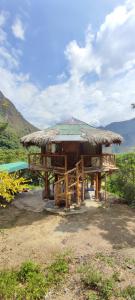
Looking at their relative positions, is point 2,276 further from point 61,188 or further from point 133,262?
point 61,188

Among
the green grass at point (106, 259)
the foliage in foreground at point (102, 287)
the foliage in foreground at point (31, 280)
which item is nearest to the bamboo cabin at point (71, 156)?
the green grass at point (106, 259)

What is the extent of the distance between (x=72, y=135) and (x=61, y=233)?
22.3 ft

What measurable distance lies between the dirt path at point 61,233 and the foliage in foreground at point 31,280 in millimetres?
811

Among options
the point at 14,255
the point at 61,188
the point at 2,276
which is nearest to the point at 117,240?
the point at 14,255

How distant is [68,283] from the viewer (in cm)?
883

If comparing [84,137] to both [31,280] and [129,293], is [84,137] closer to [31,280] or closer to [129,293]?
[31,280]

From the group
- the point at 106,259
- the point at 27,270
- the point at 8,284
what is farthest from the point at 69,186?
the point at 8,284

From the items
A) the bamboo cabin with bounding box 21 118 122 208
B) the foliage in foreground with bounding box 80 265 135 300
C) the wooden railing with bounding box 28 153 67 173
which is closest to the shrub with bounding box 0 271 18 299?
the foliage in foreground with bounding box 80 265 135 300

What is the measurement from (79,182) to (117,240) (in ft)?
19.9

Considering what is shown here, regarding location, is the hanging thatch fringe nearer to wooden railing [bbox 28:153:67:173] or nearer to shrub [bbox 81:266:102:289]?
wooden railing [bbox 28:153:67:173]

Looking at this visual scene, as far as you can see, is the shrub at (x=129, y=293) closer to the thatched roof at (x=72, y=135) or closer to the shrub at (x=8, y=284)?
the shrub at (x=8, y=284)

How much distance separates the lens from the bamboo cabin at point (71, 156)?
16.7 metres

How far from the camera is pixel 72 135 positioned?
17.1 m

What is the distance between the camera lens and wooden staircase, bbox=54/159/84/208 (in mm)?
16312
